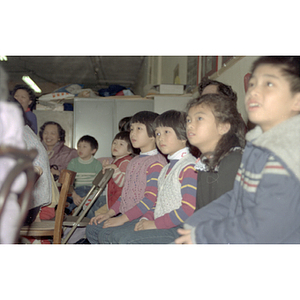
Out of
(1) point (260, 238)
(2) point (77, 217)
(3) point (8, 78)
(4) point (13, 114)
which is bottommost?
(2) point (77, 217)

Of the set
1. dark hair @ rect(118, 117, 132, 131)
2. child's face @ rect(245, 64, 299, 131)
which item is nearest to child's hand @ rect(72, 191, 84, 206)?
dark hair @ rect(118, 117, 132, 131)

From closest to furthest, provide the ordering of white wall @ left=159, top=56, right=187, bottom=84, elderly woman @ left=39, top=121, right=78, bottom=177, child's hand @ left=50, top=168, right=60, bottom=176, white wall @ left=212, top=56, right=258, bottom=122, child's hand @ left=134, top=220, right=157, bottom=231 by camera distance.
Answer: white wall @ left=212, top=56, right=258, bottom=122, child's hand @ left=134, top=220, right=157, bottom=231, white wall @ left=159, top=56, right=187, bottom=84, elderly woman @ left=39, top=121, right=78, bottom=177, child's hand @ left=50, top=168, right=60, bottom=176

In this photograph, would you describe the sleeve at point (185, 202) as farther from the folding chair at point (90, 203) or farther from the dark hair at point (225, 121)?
the folding chair at point (90, 203)

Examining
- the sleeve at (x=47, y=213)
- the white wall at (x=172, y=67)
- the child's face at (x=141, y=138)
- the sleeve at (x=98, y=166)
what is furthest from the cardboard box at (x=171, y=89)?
the sleeve at (x=47, y=213)

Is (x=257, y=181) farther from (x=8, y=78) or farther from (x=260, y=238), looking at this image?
(x=8, y=78)

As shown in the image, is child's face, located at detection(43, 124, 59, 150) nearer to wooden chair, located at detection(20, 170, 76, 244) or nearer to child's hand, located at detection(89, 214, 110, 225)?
wooden chair, located at detection(20, 170, 76, 244)

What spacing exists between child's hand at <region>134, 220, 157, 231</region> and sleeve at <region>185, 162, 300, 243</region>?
10.2 inches

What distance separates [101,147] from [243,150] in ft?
2.99

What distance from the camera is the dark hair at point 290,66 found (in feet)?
2.82

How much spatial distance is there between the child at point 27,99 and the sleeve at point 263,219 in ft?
2.69

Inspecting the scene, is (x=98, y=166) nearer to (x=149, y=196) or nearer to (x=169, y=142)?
(x=149, y=196)

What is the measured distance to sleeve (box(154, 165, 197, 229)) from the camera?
1.05 metres
